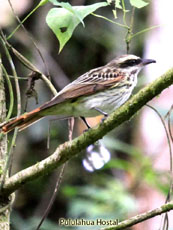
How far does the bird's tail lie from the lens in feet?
8.95

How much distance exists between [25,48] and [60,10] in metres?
3.49

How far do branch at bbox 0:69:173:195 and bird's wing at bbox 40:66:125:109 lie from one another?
77 centimetres

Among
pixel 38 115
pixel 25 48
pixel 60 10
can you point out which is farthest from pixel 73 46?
pixel 60 10

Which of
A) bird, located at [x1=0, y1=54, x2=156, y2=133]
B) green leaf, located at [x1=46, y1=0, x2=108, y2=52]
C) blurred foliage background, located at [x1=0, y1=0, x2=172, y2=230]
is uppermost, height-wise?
green leaf, located at [x1=46, y1=0, x2=108, y2=52]

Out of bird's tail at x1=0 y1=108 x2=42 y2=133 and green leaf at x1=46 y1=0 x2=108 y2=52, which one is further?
bird's tail at x1=0 y1=108 x2=42 y2=133

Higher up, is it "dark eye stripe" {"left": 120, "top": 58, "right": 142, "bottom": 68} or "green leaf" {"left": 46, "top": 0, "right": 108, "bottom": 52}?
"green leaf" {"left": 46, "top": 0, "right": 108, "bottom": 52}

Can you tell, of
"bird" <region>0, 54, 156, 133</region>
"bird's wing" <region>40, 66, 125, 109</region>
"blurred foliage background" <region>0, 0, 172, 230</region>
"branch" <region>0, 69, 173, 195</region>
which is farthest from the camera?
"blurred foliage background" <region>0, 0, 172, 230</region>

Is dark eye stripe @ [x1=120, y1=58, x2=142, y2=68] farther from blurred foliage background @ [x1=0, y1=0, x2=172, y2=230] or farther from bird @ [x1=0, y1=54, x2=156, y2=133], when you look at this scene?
blurred foliage background @ [x1=0, y1=0, x2=172, y2=230]

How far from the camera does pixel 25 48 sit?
583 centimetres

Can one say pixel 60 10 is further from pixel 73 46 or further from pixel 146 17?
pixel 146 17

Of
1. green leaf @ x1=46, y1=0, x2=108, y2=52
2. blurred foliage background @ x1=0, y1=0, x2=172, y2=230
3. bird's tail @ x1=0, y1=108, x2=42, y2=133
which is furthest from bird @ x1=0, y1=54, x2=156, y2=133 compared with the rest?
blurred foliage background @ x1=0, y1=0, x2=172, y2=230

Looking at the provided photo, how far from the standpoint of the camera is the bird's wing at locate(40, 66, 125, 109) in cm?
342

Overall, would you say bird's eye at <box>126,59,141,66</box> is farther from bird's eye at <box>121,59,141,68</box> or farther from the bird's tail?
the bird's tail

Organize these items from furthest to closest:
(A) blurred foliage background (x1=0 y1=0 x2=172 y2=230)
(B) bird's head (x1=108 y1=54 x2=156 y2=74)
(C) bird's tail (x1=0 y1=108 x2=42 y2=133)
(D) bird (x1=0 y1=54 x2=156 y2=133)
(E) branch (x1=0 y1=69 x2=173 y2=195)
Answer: (A) blurred foliage background (x1=0 y1=0 x2=172 y2=230), (B) bird's head (x1=108 y1=54 x2=156 y2=74), (D) bird (x1=0 y1=54 x2=156 y2=133), (C) bird's tail (x1=0 y1=108 x2=42 y2=133), (E) branch (x1=0 y1=69 x2=173 y2=195)
